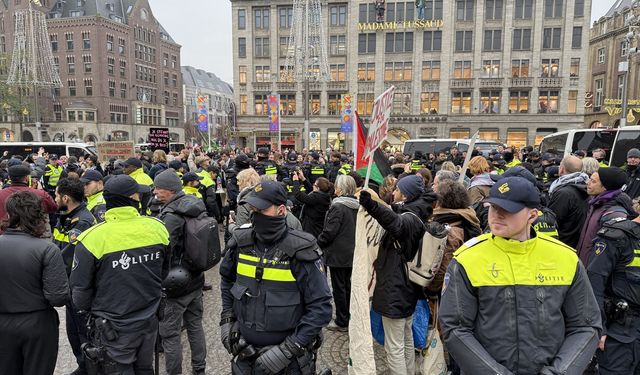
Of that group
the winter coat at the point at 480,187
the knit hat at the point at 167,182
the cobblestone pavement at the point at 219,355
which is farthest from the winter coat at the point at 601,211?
the knit hat at the point at 167,182

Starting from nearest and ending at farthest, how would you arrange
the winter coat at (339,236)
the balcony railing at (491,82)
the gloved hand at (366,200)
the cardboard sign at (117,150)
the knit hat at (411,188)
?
the gloved hand at (366,200), the knit hat at (411,188), the winter coat at (339,236), the cardboard sign at (117,150), the balcony railing at (491,82)

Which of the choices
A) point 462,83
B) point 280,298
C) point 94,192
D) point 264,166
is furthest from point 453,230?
point 462,83

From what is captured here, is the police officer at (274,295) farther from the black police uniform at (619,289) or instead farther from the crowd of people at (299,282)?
the black police uniform at (619,289)

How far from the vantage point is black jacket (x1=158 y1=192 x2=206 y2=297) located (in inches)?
163

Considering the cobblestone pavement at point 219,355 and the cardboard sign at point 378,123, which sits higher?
the cardboard sign at point 378,123

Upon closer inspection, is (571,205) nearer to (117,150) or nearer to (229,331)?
(229,331)

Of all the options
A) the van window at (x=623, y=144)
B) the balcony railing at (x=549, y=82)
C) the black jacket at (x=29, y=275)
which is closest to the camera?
the black jacket at (x=29, y=275)

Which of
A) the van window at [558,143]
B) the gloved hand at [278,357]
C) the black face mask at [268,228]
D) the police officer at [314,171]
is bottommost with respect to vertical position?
the gloved hand at [278,357]

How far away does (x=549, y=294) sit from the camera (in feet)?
7.41

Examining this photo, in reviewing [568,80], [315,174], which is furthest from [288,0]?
[315,174]

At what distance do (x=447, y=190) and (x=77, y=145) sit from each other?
2133cm

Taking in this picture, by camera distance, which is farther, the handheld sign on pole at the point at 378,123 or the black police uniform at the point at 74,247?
the black police uniform at the point at 74,247

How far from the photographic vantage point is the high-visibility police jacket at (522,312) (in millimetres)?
2242

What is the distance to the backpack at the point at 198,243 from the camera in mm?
4172
